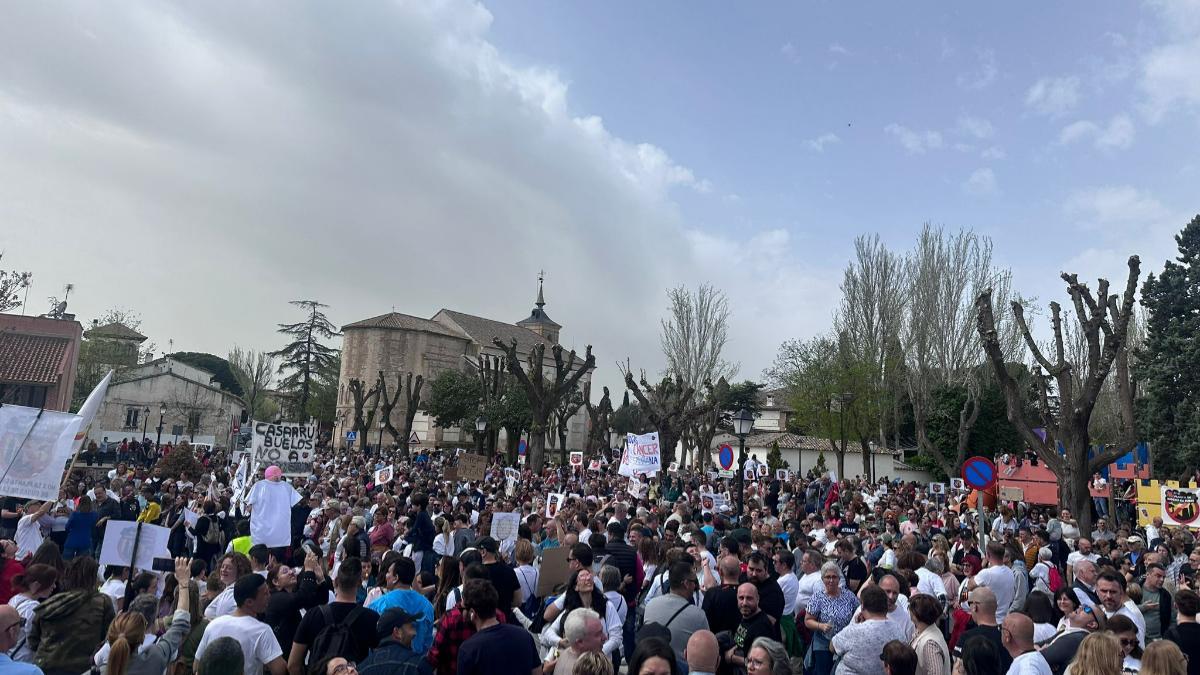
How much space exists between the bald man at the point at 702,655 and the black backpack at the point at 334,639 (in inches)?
89.6

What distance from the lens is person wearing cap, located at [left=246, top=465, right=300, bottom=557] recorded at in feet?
30.8

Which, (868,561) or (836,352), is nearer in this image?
(868,561)

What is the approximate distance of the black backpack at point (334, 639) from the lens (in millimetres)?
4887

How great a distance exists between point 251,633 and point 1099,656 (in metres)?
4.90

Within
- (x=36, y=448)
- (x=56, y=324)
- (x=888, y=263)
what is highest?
(x=888, y=263)

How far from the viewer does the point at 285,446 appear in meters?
16.0

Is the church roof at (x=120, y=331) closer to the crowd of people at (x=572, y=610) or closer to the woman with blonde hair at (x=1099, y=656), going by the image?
the crowd of people at (x=572, y=610)

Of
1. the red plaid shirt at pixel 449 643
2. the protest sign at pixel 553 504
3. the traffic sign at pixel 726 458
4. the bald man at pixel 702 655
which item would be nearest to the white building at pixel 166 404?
the traffic sign at pixel 726 458

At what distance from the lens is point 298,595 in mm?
5711

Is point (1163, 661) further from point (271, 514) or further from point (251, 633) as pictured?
point (271, 514)

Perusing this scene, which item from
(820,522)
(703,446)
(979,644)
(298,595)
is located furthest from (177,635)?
(703,446)

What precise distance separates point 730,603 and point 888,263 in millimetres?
40201

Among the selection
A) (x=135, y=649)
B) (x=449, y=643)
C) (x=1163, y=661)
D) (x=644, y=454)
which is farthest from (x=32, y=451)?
(x=644, y=454)

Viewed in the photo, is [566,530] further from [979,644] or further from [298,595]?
[979,644]
